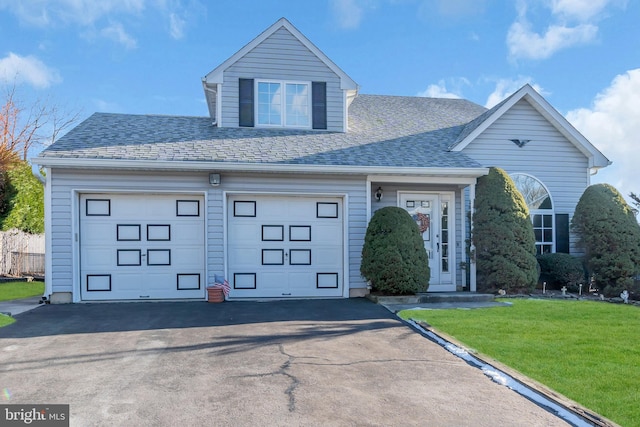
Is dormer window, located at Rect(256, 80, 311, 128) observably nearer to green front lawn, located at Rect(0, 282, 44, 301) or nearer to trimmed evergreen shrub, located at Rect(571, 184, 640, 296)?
green front lawn, located at Rect(0, 282, 44, 301)

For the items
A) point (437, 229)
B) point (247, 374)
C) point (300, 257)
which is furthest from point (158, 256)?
point (437, 229)

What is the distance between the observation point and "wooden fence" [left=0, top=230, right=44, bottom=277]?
50.3 ft

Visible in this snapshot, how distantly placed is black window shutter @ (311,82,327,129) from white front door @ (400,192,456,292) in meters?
2.92

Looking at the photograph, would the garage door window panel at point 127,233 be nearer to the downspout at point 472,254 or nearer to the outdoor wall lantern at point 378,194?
the outdoor wall lantern at point 378,194

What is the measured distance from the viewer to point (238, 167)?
914 cm

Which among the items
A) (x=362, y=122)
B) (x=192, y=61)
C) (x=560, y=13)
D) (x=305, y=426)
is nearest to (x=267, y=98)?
(x=362, y=122)

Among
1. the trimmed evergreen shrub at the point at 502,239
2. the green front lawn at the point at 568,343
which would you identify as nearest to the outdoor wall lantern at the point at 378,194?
the trimmed evergreen shrub at the point at 502,239

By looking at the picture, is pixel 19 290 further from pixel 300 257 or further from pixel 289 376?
pixel 289 376

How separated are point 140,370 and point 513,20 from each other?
14.2m

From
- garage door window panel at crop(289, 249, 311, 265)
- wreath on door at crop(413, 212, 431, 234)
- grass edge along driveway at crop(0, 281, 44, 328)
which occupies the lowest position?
grass edge along driveway at crop(0, 281, 44, 328)

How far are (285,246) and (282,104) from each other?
3.94 meters

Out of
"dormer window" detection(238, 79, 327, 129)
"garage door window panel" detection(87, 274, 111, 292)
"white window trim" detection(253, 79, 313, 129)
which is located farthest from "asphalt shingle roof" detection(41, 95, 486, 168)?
"garage door window panel" detection(87, 274, 111, 292)

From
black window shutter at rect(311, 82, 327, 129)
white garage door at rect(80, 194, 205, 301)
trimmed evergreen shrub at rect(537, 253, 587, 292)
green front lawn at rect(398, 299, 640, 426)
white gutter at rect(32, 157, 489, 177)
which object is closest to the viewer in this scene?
green front lawn at rect(398, 299, 640, 426)

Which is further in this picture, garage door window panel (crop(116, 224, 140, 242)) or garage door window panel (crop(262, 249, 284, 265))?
garage door window panel (crop(262, 249, 284, 265))
